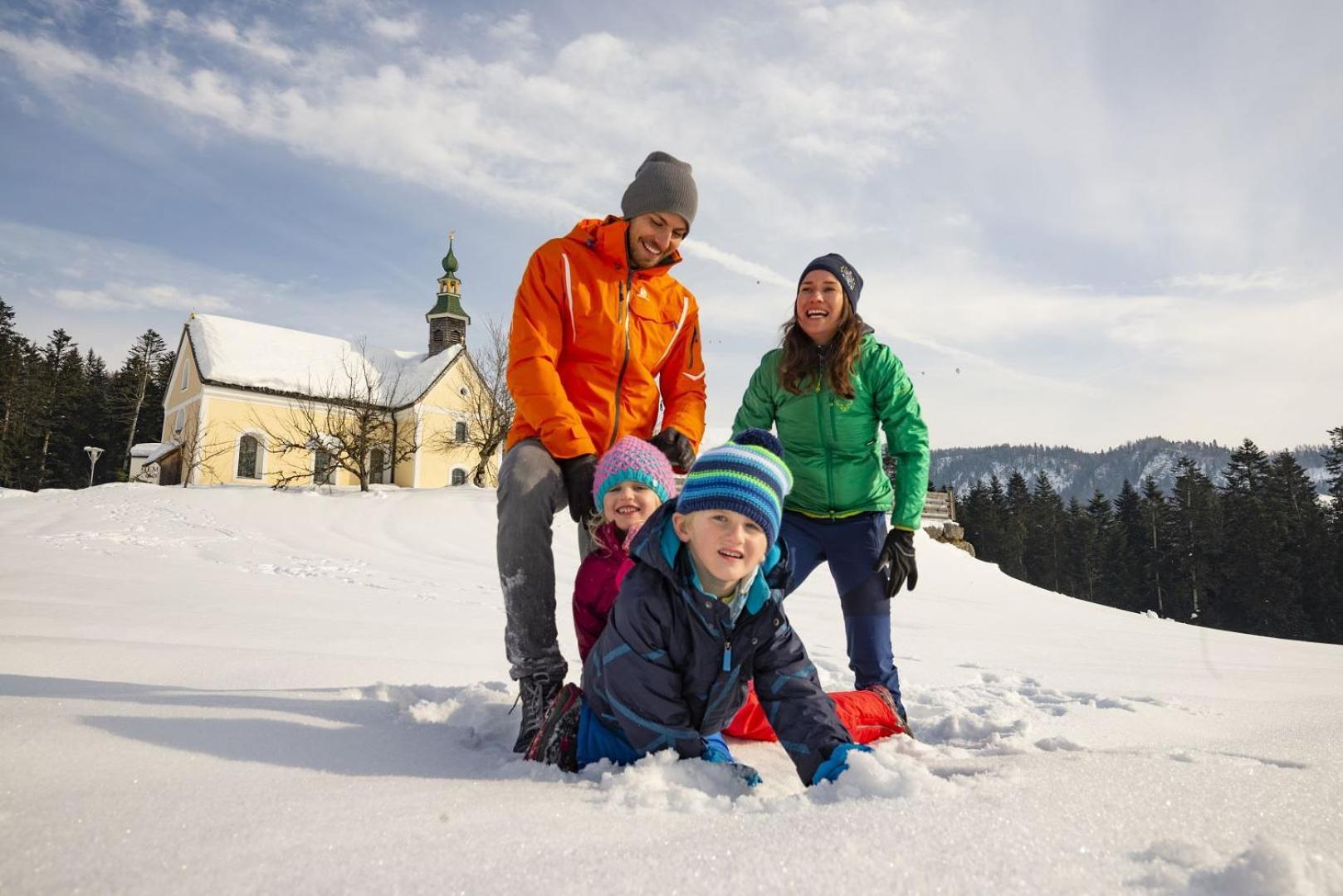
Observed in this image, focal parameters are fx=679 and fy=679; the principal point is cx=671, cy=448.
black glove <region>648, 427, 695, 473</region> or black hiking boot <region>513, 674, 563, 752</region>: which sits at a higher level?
black glove <region>648, 427, 695, 473</region>

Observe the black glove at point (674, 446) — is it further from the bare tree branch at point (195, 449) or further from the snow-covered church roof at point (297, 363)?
the bare tree branch at point (195, 449)

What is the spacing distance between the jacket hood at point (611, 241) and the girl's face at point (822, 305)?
2.08 ft

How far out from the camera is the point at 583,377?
261cm

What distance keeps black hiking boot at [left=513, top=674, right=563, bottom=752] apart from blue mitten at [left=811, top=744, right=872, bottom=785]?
887 mm

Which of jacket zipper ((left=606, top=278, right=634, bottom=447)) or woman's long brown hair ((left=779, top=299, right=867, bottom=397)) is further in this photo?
woman's long brown hair ((left=779, top=299, right=867, bottom=397))

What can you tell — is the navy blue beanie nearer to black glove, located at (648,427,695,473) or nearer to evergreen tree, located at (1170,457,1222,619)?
black glove, located at (648,427,695,473)

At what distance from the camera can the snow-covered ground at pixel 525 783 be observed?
3.19 ft

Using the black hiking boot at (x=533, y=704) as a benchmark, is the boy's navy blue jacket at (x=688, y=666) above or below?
above

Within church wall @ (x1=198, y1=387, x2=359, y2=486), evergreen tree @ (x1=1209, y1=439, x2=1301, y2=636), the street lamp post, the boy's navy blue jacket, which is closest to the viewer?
the boy's navy blue jacket

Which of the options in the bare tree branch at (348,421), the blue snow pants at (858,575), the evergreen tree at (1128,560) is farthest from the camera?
the evergreen tree at (1128,560)

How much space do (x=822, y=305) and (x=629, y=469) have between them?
124 cm

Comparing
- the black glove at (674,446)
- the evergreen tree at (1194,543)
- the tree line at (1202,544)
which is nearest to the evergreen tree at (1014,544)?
the tree line at (1202,544)

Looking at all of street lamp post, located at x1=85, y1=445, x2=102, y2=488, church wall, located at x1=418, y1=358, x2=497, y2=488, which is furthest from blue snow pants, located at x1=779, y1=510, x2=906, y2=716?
street lamp post, located at x1=85, y1=445, x2=102, y2=488

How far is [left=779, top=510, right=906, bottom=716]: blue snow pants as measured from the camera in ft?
9.28
